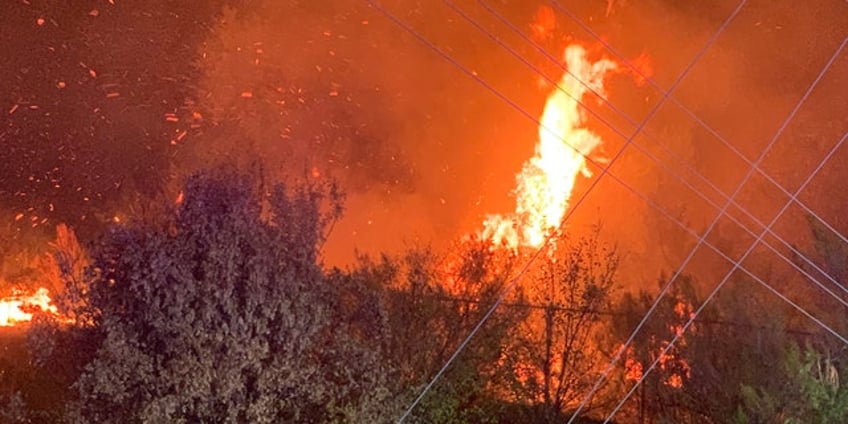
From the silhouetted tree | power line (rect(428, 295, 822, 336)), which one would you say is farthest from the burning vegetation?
the silhouetted tree

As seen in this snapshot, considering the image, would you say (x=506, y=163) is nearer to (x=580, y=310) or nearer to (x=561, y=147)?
(x=561, y=147)

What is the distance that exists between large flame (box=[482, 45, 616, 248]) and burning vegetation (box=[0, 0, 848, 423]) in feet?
0.24

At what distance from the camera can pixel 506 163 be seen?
24406mm

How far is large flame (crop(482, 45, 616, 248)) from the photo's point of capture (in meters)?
20.8

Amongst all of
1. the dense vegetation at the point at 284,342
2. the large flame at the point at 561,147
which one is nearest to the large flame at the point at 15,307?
the dense vegetation at the point at 284,342

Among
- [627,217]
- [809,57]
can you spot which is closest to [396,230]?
[627,217]

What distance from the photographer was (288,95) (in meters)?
23.1

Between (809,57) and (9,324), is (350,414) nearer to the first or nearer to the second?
(9,324)

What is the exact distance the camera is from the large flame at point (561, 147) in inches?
821

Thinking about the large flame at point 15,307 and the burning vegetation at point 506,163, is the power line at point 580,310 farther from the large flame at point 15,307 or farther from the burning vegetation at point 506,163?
the large flame at point 15,307

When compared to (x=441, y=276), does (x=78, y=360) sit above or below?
below

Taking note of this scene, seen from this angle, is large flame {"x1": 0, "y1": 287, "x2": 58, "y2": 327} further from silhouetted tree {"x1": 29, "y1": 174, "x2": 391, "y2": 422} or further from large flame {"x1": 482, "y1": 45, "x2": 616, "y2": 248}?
large flame {"x1": 482, "y1": 45, "x2": 616, "y2": 248}

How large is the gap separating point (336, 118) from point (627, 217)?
9.37 m

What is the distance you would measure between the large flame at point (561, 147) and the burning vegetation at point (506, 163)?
74 millimetres
